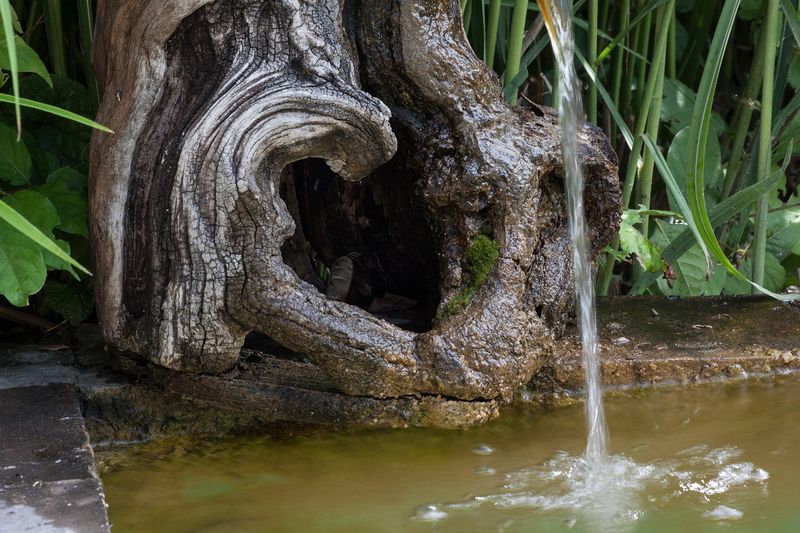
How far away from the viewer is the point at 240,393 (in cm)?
216

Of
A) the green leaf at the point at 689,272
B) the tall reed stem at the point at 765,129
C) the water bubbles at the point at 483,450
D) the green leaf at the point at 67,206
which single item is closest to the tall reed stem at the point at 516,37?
the tall reed stem at the point at 765,129

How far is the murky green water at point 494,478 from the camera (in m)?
1.80

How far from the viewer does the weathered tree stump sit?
2.03m

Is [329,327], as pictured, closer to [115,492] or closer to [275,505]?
[275,505]

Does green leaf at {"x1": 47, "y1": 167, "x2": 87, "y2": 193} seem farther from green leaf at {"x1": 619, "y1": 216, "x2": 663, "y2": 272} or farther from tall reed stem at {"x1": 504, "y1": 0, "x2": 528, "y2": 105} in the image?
green leaf at {"x1": 619, "y1": 216, "x2": 663, "y2": 272}

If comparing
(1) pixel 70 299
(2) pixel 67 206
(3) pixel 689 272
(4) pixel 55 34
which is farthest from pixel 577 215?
(4) pixel 55 34

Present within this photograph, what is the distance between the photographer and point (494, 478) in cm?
199

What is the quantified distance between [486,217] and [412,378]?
41 cm

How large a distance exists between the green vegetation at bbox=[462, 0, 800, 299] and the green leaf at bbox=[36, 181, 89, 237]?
3.48 feet

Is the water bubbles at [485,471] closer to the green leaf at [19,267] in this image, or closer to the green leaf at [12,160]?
the green leaf at [19,267]

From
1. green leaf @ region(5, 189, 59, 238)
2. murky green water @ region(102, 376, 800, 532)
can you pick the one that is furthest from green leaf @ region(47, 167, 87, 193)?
murky green water @ region(102, 376, 800, 532)

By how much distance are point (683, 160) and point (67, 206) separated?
1958mm

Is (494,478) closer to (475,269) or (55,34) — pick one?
(475,269)

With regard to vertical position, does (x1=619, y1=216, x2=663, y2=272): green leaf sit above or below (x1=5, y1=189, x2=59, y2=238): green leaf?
below
